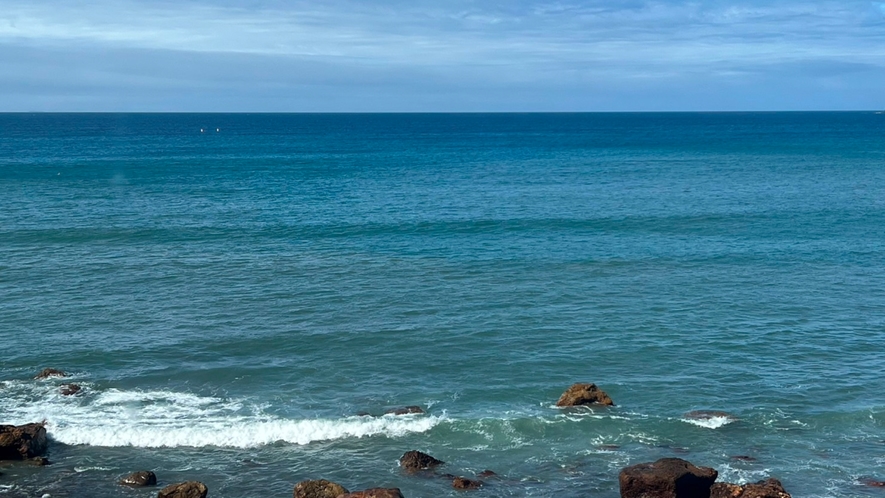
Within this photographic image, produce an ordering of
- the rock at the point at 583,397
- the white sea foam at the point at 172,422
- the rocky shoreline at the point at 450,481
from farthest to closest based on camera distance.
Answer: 1. the rock at the point at 583,397
2. the white sea foam at the point at 172,422
3. the rocky shoreline at the point at 450,481

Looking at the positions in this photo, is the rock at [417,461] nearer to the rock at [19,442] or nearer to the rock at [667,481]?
the rock at [667,481]

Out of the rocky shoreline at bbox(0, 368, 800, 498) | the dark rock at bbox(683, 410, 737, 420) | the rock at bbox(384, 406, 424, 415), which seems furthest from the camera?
the rock at bbox(384, 406, 424, 415)

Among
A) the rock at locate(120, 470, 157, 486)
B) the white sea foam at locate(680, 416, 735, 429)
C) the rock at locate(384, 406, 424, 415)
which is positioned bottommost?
the rock at locate(120, 470, 157, 486)

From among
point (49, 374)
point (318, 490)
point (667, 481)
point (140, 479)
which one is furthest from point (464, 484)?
point (49, 374)

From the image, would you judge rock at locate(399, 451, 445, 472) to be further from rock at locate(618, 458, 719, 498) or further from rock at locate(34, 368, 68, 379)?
rock at locate(34, 368, 68, 379)

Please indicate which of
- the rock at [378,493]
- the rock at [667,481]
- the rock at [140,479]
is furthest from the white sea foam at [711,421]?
the rock at [140,479]

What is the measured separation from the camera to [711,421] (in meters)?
32.7

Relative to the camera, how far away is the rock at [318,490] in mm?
26344

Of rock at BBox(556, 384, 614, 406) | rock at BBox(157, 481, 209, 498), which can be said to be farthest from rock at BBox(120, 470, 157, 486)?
rock at BBox(556, 384, 614, 406)

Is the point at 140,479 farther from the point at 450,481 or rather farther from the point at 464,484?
the point at 464,484

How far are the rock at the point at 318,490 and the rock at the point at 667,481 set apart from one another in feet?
28.4

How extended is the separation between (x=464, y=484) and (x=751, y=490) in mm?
8618

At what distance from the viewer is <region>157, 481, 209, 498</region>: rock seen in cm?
2626

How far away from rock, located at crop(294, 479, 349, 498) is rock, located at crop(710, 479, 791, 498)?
36.9ft
